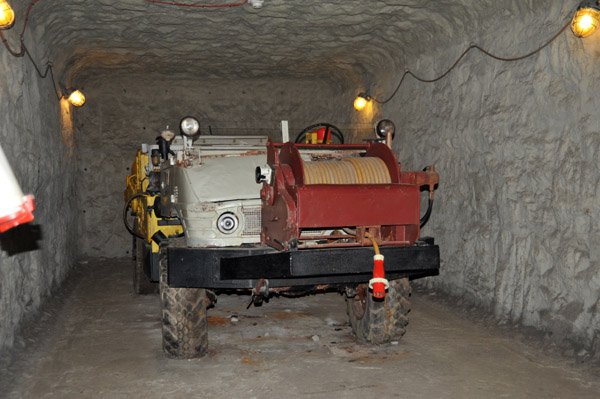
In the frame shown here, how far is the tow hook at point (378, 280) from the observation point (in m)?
3.57

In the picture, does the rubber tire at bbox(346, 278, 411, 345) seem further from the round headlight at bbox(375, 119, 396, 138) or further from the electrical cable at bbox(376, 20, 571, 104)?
the electrical cable at bbox(376, 20, 571, 104)

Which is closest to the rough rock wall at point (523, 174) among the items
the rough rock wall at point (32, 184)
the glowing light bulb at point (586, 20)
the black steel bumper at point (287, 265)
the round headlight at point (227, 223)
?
the glowing light bulb at point (586, 20)

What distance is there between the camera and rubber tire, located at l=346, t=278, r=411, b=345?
15.6 feet

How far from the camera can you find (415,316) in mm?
6016

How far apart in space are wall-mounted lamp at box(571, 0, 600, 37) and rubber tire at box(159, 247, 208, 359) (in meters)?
3.74

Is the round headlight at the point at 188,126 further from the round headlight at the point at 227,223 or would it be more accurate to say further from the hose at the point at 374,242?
the hose at the point at 374,242

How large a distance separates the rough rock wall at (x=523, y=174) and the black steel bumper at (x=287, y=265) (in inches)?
58.8

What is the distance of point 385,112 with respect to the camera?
28.9 feet

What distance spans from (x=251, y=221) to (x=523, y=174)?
280 cm

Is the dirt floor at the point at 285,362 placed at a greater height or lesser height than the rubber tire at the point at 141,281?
lesser

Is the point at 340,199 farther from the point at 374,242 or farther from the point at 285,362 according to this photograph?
the point at 285,362

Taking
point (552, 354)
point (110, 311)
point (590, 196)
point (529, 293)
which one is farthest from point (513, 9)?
point (110, 311)

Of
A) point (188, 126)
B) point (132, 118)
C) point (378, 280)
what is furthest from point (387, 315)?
point (132, 118)

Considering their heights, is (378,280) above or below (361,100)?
below
